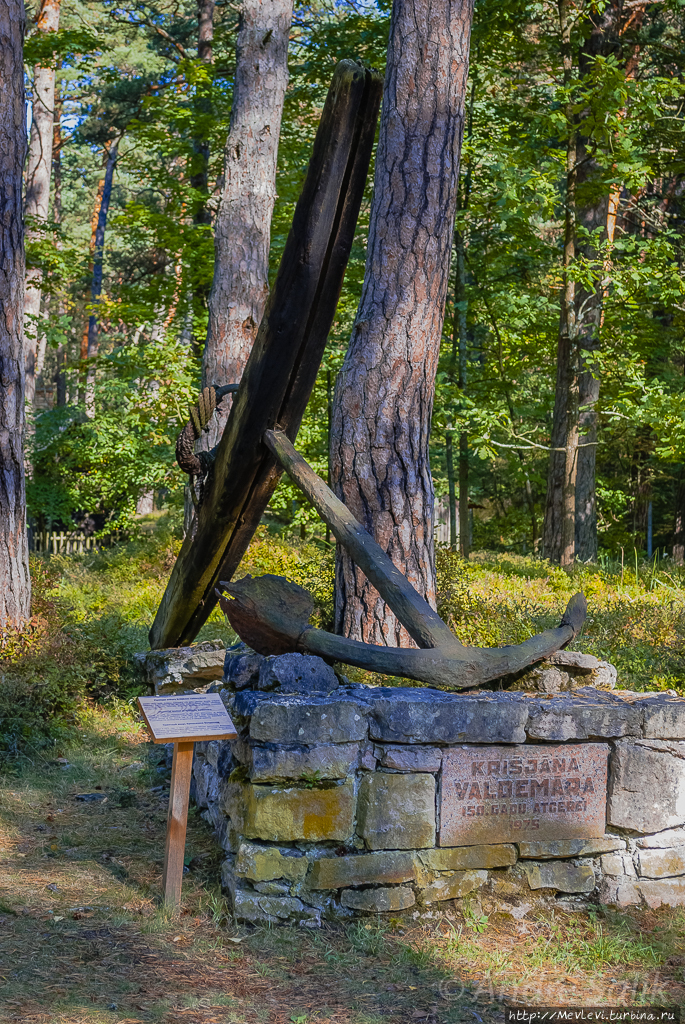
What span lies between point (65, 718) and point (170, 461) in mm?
9409

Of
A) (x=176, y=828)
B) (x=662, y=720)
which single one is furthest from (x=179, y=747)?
(x=662, y=720)

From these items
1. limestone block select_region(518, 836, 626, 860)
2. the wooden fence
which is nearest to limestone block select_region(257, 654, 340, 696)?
limestone block select_region(518, 836, 626, 860)

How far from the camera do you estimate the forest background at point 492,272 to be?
11031 millimetres

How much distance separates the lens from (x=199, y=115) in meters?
13.7

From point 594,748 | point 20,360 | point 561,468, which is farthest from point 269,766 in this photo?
point 561,468

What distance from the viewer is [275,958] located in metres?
3.37

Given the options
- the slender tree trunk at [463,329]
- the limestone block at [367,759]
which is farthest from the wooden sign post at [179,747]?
the slender tree trunk at [463,329]

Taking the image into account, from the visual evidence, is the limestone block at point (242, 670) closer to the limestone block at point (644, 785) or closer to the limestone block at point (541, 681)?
the limestone block at point (541, 681)

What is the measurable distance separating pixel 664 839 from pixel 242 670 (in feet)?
6.92

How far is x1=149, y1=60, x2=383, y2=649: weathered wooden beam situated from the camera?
3717 millimetres

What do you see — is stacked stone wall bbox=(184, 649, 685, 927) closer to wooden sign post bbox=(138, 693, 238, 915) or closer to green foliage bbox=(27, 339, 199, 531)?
wooden sign post bbox=(138, 693, 238, 915)

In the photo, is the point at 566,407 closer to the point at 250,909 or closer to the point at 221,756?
the point at 221,756

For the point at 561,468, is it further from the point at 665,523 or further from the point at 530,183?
the point at 665,523

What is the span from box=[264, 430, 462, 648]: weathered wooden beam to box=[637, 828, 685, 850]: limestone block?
1.30 metres
